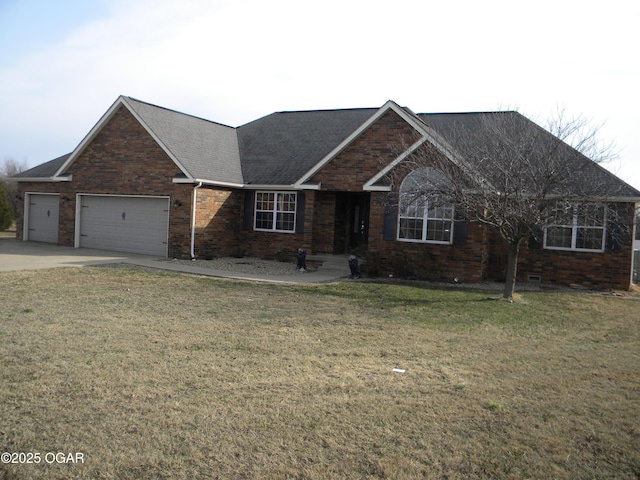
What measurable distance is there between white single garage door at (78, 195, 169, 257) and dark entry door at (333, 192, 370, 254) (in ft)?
20.4

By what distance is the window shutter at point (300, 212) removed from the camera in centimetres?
1967

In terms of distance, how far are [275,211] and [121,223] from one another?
19.8 ft

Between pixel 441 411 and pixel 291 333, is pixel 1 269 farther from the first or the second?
pixel 441 411

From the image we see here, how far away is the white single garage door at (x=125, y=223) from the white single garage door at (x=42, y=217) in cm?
198

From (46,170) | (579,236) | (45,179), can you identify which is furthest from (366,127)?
(46,170)

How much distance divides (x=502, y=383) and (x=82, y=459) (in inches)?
184

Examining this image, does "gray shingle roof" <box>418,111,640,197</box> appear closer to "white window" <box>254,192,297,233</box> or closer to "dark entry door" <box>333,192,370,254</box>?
"dark entry door" <box>333,192,370,254</box>

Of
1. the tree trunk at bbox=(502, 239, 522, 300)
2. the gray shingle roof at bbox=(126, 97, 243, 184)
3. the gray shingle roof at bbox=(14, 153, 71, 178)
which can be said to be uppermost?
the gray shingle roof at bbox=(126, 97, 243, 184)

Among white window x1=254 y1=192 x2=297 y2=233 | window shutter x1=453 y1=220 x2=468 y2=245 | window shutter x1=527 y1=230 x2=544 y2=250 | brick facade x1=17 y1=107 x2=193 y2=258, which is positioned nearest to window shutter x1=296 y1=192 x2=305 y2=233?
white window x1=254 y1=192 x2=297 y2=233

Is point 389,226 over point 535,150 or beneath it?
beneath

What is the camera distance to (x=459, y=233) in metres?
16.5

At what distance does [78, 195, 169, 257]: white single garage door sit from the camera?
20.4 m

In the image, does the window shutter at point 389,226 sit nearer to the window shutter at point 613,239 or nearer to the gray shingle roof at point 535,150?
the gray shingle roof at point 535,150

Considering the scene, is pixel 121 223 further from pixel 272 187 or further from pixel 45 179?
pixel 272 187
